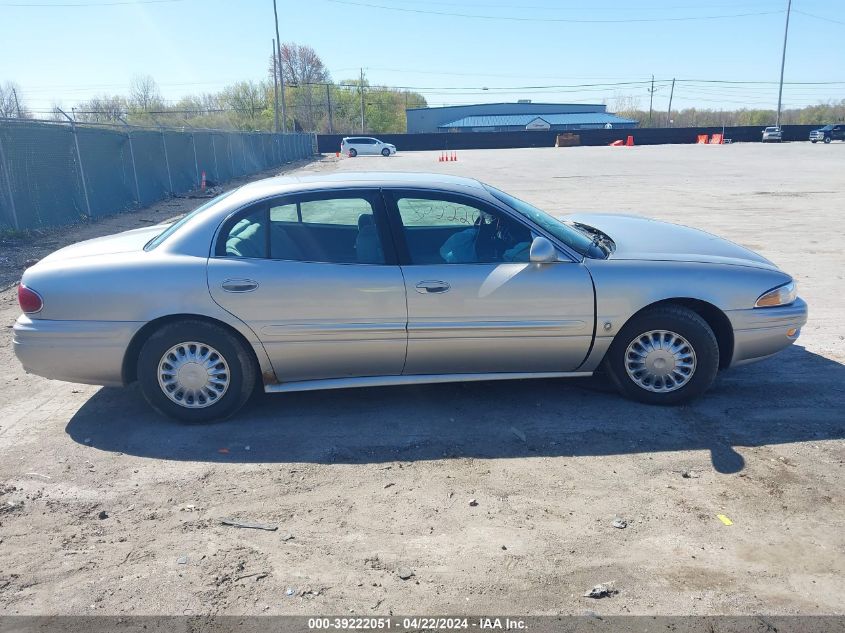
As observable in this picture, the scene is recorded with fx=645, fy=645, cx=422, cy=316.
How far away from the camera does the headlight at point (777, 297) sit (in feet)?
14.2

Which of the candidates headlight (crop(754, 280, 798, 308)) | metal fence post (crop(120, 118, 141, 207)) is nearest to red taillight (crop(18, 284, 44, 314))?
headlight (crop(754, 280, 798, 308))

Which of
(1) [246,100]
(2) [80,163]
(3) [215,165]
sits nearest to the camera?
(2) [80,163]

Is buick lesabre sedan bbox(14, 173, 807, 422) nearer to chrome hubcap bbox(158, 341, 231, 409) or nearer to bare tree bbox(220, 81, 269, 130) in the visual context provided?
chrome hubcap bbox(158, 341, 231, 409)

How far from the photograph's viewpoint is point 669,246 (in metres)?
4.66

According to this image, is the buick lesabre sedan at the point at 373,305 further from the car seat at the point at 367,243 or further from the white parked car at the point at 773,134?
the white parked car at the point at 773,134

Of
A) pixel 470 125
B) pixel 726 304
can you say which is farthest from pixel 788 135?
pixel 726 304

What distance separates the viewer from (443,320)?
4176mm

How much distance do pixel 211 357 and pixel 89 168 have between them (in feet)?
41.0

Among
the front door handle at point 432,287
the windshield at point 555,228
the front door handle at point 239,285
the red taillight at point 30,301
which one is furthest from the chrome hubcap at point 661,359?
the red taillight at point 30,301

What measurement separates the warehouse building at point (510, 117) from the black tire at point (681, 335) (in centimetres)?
8399

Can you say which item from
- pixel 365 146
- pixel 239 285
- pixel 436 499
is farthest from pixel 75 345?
pixel 365 146

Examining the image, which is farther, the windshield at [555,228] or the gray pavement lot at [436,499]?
the windshield at [555,228]

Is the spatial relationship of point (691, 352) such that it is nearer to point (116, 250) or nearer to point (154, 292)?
point (154, 292)

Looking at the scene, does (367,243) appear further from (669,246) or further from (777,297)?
(777,297)
